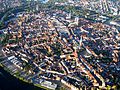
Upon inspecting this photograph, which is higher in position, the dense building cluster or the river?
the dense building cluster

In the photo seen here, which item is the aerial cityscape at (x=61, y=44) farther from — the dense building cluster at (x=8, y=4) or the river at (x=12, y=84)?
the river at (x=12, y=84)

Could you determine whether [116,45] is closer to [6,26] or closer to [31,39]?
[31,39]

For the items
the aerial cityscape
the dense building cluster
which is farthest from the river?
the dense building cluster

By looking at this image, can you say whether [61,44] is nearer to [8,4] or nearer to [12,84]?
[12,84]

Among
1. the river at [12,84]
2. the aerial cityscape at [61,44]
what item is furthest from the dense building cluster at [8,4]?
the river at [12,84]

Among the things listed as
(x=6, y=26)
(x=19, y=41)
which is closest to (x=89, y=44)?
(x=19, y=41)

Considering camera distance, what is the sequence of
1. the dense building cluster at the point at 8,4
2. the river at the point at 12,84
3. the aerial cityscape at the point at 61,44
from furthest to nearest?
the dense building cluster at the point at 8,4 < the aerial cityscape at the point at 61,44 < the river at the point at 12,84

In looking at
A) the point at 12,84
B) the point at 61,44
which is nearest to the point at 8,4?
the point at 61,44

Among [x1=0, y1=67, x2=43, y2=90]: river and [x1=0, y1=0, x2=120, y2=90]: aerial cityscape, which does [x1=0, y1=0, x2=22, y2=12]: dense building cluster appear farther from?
[x1=0, y1=67, x2=43, y2=90]: river
